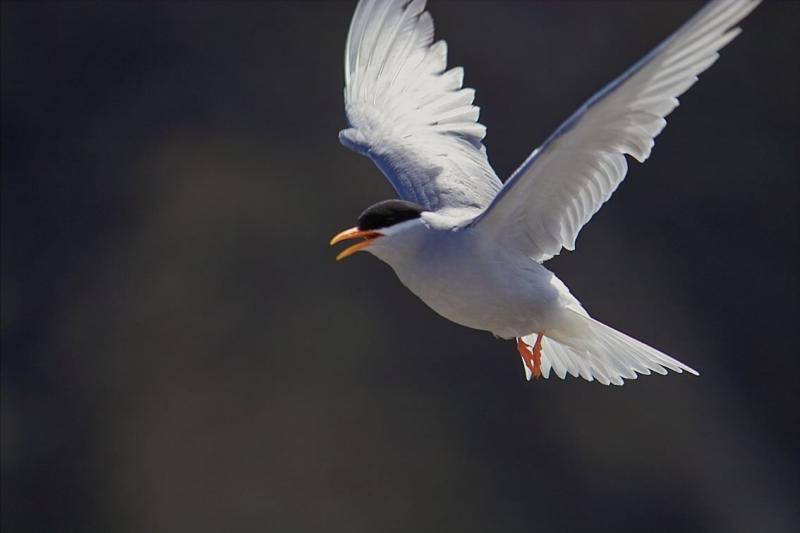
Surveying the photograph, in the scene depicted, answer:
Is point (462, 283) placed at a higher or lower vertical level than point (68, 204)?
higher

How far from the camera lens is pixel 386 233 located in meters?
3.49

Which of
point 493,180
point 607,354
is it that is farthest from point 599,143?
point 493,180

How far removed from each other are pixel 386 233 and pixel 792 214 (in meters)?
6.58

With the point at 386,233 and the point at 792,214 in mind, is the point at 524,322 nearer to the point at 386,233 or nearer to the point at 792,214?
the point at 386,233

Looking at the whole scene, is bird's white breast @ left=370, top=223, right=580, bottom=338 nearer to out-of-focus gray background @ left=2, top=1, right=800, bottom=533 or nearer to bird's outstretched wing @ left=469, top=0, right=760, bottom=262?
bird's outstretched wing @ left=469, top=0, right=760, bottom=262

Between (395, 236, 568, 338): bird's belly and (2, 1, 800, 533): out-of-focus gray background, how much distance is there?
4401 millimetres

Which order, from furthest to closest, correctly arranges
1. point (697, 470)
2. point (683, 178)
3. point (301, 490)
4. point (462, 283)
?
point (683, 178) < point (697, 470) < point (301, 490) < point (462, 283)

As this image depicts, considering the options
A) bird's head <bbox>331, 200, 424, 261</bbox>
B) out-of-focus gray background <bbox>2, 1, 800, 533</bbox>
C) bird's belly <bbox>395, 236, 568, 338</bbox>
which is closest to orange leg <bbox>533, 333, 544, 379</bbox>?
bird's belly <bbox>395, 236, 568, 338</bbox>

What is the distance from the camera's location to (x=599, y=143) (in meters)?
3.22

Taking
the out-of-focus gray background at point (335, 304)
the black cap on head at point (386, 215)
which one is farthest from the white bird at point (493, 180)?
the out-of-focus gray background at point (335, 304)

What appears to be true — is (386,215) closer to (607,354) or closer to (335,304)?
(607,354)

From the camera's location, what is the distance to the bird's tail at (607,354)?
366 cm

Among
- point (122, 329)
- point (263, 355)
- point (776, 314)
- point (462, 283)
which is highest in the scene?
point (776, 314)

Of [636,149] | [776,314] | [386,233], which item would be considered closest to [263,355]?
[776,314]
